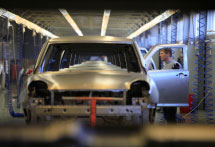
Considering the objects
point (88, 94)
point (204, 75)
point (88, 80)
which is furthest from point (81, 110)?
point (204, 75)

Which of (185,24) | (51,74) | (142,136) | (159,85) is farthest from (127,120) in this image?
(185,24)

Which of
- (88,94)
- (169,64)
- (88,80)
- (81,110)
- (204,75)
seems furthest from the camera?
(204,75)

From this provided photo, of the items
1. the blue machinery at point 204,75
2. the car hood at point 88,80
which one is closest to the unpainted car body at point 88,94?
the car hood at point 88,80

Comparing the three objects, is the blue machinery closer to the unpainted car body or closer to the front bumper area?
the unpainted car body

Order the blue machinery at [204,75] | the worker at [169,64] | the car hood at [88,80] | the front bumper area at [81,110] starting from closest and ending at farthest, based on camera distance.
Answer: the front bumper area at [81,110] < the car hood at [88,80] < the worker at [169,64] < the blue machinery at [204,75]

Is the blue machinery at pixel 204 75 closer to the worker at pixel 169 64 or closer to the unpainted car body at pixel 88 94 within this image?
the worker at pixel 169 64

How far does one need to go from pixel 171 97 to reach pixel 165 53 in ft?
4.63

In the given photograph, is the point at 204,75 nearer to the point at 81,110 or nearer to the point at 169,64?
the point at 169,64

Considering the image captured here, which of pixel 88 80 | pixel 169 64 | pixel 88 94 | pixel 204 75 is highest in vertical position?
pixel 169 64

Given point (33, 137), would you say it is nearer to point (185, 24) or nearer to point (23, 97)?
point (23, 97)

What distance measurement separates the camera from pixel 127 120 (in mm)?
4199

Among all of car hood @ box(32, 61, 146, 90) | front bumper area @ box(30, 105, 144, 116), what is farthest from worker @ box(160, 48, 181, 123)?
front bumper area @ box(30, 105, 144, 116)

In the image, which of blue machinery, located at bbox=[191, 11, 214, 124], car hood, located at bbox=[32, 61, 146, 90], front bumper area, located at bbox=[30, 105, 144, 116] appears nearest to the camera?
front bumper area, located at bbox=[30, 105, 144, 116]

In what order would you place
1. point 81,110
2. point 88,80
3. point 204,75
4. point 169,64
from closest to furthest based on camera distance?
point 81,110, point 88,80, point 169,64, point 204,75
